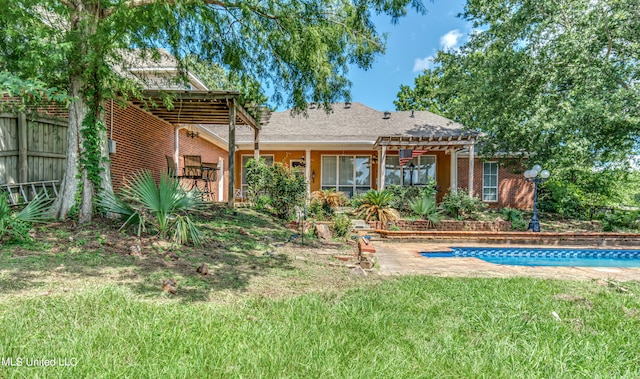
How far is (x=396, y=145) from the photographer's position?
12328 millimetres

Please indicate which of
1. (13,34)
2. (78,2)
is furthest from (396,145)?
(13,34)

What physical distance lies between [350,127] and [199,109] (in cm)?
755

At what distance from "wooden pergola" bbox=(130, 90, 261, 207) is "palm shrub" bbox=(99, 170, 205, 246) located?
194 cm

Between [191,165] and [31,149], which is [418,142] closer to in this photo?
[191,165]

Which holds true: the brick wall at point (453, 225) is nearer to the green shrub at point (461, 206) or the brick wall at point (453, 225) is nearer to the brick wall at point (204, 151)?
the green shrub at point (461, 206)

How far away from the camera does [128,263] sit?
158 inches

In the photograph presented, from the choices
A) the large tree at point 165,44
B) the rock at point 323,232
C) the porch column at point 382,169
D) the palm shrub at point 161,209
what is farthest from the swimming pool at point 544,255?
the palm shrub at point 161,209

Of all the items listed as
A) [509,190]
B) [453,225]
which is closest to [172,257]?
[453,225]

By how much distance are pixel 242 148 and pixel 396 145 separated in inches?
270

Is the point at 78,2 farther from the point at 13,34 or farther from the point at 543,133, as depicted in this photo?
the point at 543,133

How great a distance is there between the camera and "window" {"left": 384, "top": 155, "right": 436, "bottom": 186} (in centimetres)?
1524

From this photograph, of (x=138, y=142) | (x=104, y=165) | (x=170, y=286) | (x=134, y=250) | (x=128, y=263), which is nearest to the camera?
(x=170, y=286)

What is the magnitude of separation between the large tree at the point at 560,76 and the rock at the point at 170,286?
420 inches

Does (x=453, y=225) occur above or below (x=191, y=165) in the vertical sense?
below
